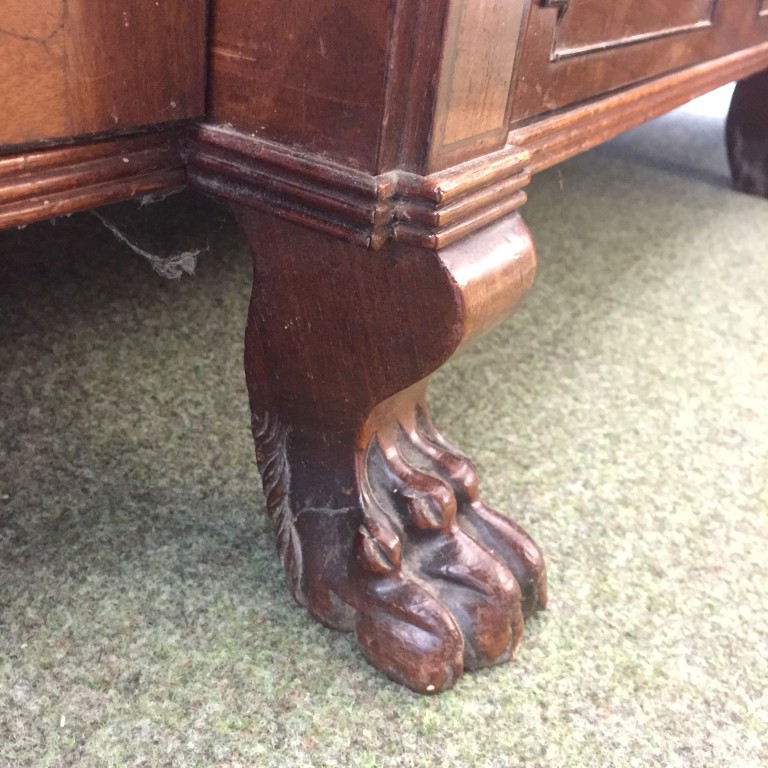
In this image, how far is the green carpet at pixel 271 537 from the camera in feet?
1.39

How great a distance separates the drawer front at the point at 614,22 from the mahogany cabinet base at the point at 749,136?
823 millimetres

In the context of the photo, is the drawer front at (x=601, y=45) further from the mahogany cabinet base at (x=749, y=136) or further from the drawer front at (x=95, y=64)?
the mahogany cabinet base at (x=749, y=136)

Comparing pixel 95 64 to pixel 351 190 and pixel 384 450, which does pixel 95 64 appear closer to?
pixel 351 190

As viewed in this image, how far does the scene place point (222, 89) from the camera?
382 mm

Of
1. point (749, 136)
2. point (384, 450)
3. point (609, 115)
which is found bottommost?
point (749, 136)

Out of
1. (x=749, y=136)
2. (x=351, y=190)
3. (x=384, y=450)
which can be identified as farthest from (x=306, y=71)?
(x=749, y=136)

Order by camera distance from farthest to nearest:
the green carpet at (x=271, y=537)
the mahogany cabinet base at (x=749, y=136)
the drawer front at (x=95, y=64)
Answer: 1. the mahogany cabinet base at (x=749, y=136)
2. the green carpet at (x=271, y=537)
3. the drawer front at (x=95, y=64)

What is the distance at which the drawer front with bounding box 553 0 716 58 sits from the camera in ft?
1.49

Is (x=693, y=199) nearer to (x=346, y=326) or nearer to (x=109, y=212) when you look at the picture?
(x=109, y=212)

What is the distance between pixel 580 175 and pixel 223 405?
0.99 metres

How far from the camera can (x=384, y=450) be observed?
468mm

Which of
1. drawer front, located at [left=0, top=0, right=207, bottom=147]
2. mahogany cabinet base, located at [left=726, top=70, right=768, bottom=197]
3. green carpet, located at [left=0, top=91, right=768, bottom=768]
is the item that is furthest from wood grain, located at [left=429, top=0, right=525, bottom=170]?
mahogany cabinet base, located at [left=726, top=70, right=768, bottom=197]

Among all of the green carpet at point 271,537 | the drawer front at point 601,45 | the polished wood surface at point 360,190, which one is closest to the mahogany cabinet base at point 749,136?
the green carpet at point 271,537

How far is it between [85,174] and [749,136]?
1.37m
